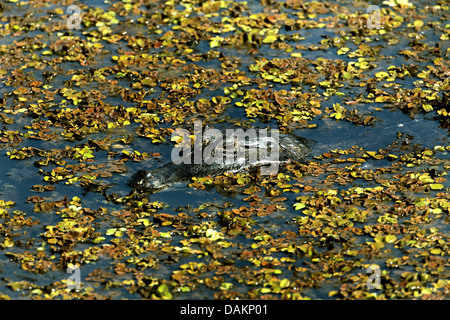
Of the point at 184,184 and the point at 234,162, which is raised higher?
the point at 234,162

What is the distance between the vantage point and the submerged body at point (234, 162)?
8.27m

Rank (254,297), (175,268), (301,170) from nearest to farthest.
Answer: (254,297), (175,268), (301,170)

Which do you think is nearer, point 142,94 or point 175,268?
point 175,268

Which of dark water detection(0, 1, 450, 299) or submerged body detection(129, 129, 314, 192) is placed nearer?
dark water detection(0, 1, 450, 299)

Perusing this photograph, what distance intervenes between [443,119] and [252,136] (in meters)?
2.97

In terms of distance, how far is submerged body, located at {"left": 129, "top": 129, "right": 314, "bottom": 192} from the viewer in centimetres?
827

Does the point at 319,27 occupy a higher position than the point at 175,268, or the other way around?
the point at 319,27

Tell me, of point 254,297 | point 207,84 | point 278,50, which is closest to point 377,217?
point 254,297

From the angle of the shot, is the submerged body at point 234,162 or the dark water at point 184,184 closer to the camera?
the dark water at point 184,184

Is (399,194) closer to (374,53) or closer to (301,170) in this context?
(301,170)

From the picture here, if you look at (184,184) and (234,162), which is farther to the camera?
(234,162)

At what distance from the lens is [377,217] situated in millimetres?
7742

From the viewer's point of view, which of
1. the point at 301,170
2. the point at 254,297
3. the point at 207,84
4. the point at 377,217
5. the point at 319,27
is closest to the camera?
the point at 254,297

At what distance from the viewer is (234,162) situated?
8.67 m
